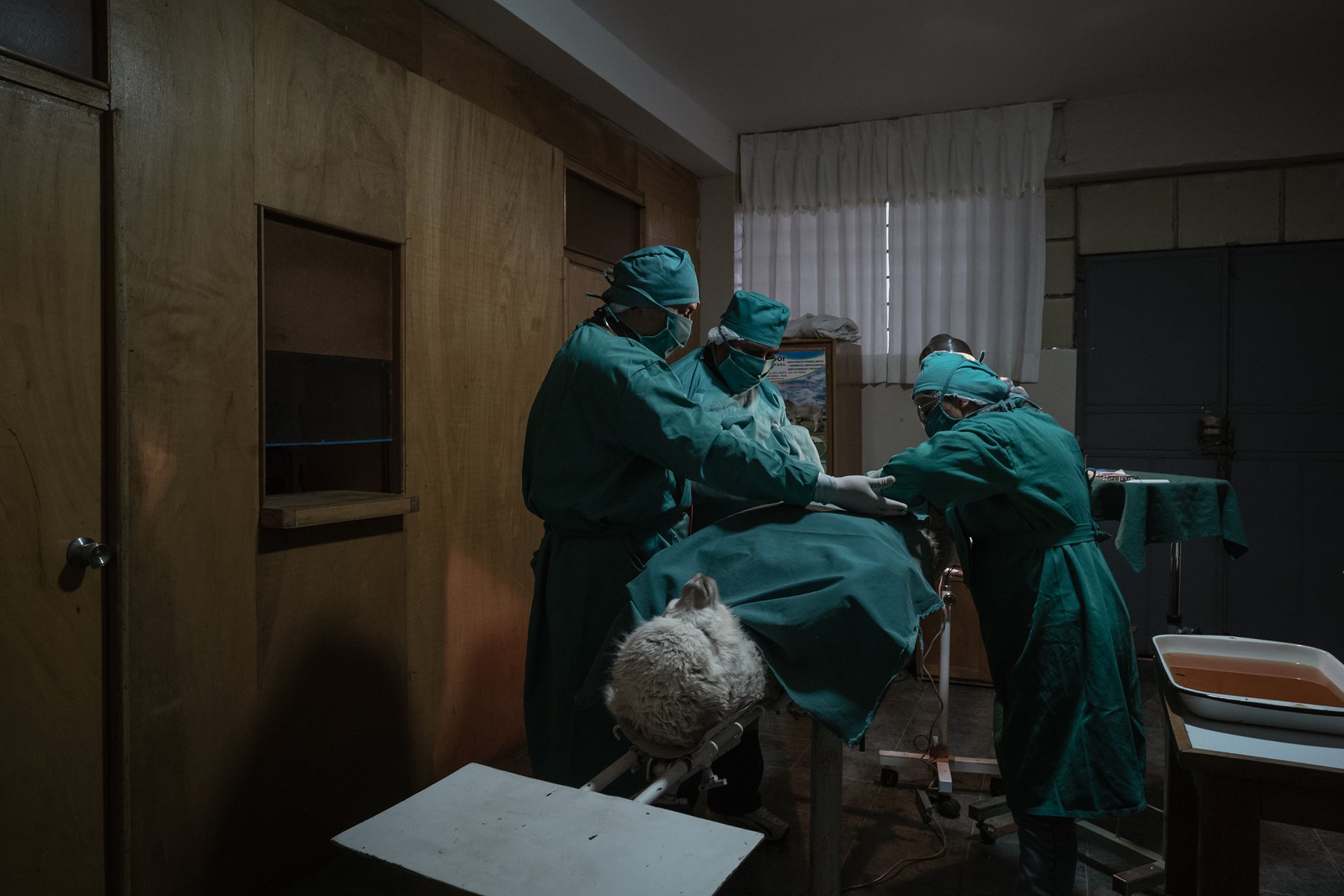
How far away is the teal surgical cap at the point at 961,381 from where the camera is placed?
A: 227 centimetres

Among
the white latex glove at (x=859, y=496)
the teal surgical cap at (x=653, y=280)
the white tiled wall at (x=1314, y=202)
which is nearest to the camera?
the white latex glove at (x=859, y=496)

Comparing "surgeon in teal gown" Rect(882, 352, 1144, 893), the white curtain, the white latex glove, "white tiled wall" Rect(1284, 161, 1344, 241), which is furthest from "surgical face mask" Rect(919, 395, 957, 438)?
"white tiled wall" Rect(1284, 161, 1344, 241)

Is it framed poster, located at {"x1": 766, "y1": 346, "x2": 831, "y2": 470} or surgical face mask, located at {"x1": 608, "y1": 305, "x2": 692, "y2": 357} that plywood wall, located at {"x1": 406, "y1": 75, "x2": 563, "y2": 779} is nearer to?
surgical face mask, located at {"x1": 608, "y1": 305, "x2": 692, "y2": 357}

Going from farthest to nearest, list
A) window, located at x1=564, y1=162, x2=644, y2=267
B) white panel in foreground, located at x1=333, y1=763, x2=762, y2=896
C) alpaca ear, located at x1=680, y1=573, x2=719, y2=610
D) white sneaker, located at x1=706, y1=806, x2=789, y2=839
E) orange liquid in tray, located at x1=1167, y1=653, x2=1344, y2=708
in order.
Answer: window, located at x1=564, y1=162, x2=644, y2=267 < white sneaker, located at x1=706, y1=806, x2=789, y2=839 < orange liquid in tray, located at x1=1167, y1=653, x2=1344, y2=708 < alpaca ear, located at x1=680, y1=573, x2=719, y2=610 < white panel in foreground, located at x1=333, y1=763, x2=762, y2=896

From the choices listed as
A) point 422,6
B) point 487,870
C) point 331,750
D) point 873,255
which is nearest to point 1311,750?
point 487,870

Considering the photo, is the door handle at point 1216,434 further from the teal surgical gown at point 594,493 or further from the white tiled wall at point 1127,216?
the teal surgical gown at point 594,493

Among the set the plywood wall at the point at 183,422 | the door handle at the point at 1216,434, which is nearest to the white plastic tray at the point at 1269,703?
the plywood wall at the point at 183,422

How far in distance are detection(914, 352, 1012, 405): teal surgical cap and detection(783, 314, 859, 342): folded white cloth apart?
1954mm

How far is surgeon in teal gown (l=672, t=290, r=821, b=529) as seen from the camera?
2.61 metres

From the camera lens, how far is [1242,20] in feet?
11.4

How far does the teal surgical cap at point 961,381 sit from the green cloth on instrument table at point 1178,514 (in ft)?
2.69

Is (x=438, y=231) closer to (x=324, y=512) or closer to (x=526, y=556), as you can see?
(x=324, y=512)

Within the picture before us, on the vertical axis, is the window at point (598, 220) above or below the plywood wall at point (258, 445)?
above

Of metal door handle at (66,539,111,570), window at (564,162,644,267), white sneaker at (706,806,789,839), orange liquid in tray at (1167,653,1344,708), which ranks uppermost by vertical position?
window at (564,162,644,267)
